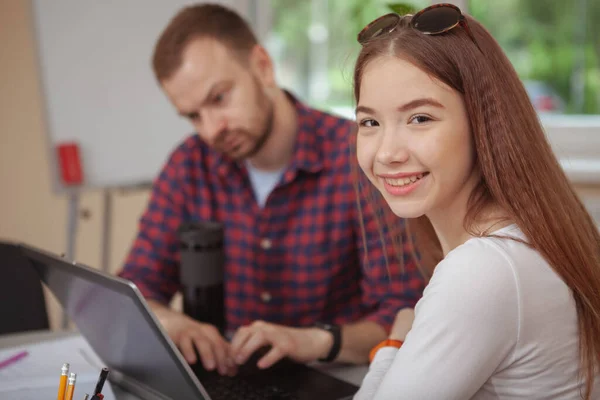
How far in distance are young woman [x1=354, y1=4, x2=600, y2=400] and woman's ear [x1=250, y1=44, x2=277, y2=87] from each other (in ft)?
2.44

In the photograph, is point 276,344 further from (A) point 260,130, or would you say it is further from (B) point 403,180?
(A) point 260,130

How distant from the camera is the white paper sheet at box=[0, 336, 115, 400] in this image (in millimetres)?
1053

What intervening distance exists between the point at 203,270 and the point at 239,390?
25 cm

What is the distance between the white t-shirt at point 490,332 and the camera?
2.47 feet

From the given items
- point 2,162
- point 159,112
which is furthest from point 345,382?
point 2,162

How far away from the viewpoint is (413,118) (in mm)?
849

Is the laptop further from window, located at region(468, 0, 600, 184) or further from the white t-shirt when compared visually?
window, located at region(468, 0, 600, 184)

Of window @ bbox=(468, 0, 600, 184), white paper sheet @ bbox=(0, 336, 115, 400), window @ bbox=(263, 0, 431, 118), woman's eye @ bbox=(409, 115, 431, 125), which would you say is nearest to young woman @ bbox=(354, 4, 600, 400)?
woman's eye @ bbox=(409, 115, 431, 125)

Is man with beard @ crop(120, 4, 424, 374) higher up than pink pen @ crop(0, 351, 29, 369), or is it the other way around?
man with beard @ crop(120, 4, 424, 374)

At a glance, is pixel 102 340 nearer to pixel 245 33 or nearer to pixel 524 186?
pixel 524 186

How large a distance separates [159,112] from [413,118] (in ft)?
6.20

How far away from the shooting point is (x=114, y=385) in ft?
3.70

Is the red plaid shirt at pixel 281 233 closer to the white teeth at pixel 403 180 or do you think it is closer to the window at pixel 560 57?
the white teeth at pixel 403 180

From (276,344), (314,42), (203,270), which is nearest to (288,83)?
(314,42)
